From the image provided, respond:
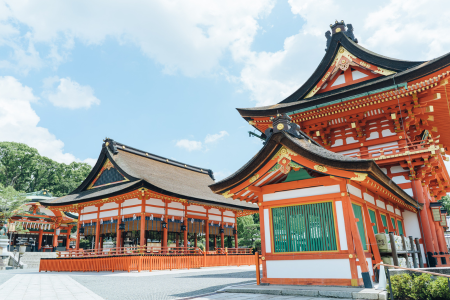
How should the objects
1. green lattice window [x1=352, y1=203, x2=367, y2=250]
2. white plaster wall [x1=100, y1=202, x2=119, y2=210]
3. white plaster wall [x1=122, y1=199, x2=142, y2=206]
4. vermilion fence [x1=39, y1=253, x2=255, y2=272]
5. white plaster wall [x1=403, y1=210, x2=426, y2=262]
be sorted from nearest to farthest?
green lattice window [x1=352, y1=203, x2=367, y2=250]
white plaster wall [x1=403, y1=210, x2=426, y2=262]
vermilion fence [x1=39, y1=253, x2=255, y2=272]
white plaster wall [x1=122, y1=199, x2=142, y2=206]
white plaster wall [x1=100, y1=202, x2=119, y2=210]

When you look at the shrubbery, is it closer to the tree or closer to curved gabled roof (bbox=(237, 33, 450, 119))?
curved gabled roof (bbox=(237, 33, 450, 119))

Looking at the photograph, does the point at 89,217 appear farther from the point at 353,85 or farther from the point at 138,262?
the point at 353,85

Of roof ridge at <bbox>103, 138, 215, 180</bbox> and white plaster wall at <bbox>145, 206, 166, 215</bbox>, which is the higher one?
roof ridge at <bbox>103, 138, 215, 180</bbox>

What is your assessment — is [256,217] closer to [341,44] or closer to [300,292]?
[341,44]

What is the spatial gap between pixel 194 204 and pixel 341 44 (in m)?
13.1

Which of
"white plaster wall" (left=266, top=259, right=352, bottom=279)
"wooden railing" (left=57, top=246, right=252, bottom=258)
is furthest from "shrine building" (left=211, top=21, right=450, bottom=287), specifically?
"wooden railing" (left=57, top=246, right=252, bottom=258)

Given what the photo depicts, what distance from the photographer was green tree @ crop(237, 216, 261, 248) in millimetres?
36375

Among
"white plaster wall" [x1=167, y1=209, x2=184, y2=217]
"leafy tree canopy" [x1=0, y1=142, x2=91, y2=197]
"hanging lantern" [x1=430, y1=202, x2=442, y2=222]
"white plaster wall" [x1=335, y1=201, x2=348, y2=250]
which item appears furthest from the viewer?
"leafy tree canopy" [x1=0, y1=142, x2=91, y2=197]

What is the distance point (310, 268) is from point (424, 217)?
7.65 meters

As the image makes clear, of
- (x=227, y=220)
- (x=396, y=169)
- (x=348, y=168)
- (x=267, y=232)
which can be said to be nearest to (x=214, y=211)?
(x=227, y=220)

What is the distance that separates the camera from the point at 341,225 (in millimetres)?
7414

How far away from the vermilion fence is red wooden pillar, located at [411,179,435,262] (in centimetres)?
1165

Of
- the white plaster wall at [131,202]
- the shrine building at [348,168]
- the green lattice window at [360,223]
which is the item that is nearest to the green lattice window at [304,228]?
the shrine building at [348,168]

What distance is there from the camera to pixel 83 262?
17547 mm
